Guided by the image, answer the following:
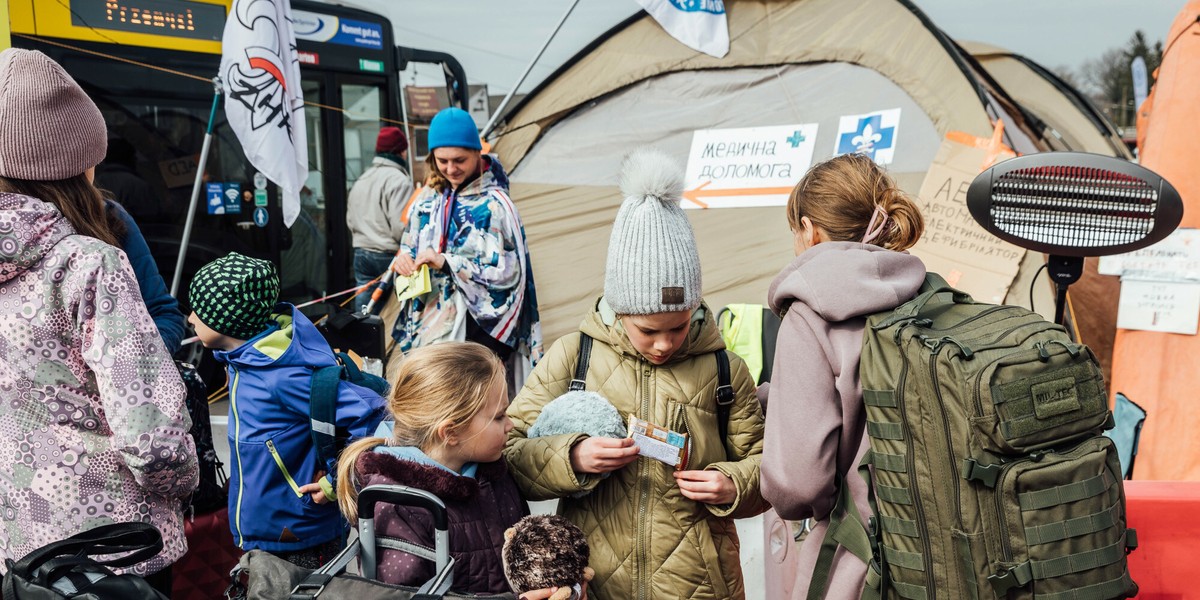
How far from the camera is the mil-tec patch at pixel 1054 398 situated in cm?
153

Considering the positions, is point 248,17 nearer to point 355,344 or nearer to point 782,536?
point 355,344

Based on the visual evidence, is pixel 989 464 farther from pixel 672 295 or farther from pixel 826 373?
pixel 672 295

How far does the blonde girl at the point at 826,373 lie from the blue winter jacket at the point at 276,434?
43.2 inches

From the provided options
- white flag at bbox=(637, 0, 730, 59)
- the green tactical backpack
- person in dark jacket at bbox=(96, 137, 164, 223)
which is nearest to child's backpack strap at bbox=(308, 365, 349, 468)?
the green tactical backpack

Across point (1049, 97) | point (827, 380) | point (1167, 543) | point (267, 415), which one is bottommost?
point (1167, 543)

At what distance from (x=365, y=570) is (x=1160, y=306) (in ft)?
13.6

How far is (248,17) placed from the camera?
4.27 metres

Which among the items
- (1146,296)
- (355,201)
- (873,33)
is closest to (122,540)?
(1146,296)

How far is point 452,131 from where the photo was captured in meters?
3.91

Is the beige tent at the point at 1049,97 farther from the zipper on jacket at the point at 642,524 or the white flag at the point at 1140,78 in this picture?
the zipper on jacket at the point at 642,524

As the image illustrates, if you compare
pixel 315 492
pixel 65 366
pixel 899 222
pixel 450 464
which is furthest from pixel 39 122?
pixel 899 222

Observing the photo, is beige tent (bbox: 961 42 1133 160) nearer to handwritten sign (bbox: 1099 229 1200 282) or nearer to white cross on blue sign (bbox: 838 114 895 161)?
white cross on blue sign (bbox: 838 114 895 161)

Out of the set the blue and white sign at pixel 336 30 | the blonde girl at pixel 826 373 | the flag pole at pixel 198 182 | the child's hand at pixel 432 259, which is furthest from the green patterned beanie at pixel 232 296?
the blue and white sign at pixel 336 30

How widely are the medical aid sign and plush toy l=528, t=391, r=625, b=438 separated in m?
3.56
